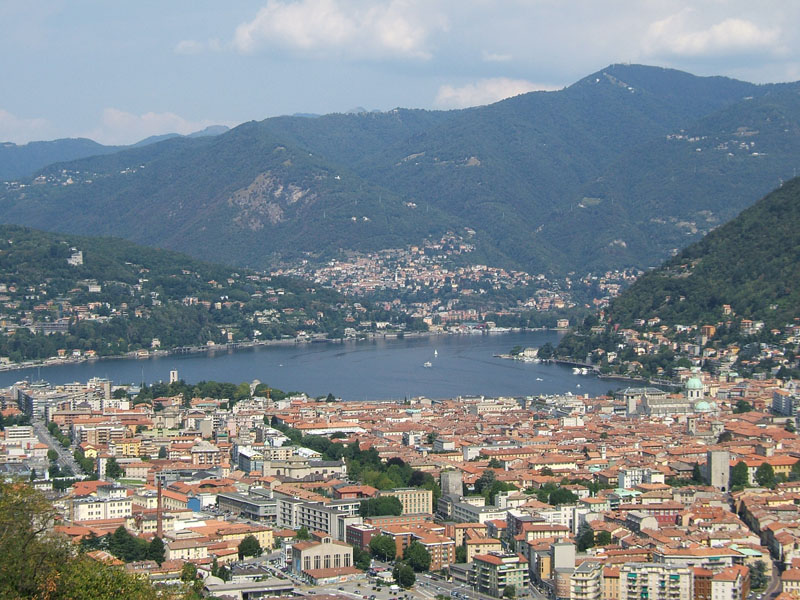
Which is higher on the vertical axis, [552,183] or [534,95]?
[534,95]

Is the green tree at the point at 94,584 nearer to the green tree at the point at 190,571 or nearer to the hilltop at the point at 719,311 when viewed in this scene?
the green tree at the point at 190,571

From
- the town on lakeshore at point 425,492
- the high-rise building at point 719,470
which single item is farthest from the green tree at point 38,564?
the high-rise building at point 719,470

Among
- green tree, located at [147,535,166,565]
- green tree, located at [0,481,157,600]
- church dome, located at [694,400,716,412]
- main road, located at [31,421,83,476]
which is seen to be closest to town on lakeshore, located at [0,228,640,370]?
main road, located at [31,421,83,476]

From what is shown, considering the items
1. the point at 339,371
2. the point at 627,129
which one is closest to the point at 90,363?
the point at 339,371

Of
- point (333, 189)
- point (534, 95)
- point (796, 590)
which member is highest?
point (534, 95)

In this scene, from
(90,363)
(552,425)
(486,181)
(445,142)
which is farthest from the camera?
(445,142)

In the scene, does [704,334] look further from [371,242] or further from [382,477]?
[371,242]

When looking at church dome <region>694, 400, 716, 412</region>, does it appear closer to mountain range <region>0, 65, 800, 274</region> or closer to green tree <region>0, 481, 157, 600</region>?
green tree <region>0, 481, 157, 600</region>
